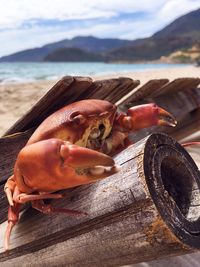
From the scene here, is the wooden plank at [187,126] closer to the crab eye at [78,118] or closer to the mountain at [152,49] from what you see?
the crab eye at [78,118]

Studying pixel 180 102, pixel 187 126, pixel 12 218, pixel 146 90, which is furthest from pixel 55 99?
pixel 187 126

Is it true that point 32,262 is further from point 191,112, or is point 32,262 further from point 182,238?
point 191,112

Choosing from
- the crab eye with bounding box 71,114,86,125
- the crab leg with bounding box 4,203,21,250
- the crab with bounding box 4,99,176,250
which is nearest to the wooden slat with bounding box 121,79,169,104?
the crab with bounding box 4,99,176,250

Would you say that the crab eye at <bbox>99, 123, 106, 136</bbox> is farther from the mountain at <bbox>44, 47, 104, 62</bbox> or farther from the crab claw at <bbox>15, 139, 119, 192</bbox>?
the mountain at <bbox>44, 47, 104, 62</bbox>

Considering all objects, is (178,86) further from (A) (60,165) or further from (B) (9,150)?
(A) (60,165)

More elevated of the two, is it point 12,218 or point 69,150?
point 69,150

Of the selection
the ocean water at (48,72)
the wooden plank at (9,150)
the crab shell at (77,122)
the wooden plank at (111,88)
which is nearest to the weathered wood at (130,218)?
the crab shell at (77,122)

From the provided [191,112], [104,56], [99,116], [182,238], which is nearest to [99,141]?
[99,116]
